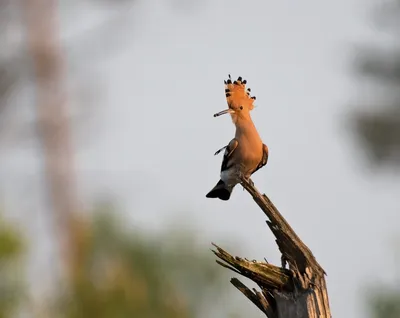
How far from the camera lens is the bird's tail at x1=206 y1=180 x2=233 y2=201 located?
773cm

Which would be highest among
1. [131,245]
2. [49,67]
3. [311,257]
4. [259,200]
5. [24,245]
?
[131,245]

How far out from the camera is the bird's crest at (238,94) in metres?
7.52

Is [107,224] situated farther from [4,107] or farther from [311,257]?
[311,257]

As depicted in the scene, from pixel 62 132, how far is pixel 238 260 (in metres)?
13.7

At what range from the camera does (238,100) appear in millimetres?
7512

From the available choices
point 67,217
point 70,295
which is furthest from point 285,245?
point 67,217

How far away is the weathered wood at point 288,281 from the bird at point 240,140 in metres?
1.41

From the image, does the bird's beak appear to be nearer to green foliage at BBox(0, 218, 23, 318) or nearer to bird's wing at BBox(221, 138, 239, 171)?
bird's wing at BBox(221, 138, 239, 171)

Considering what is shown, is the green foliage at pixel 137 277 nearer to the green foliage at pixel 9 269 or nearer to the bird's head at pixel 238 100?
the green foliage at pixel 9 269

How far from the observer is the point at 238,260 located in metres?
6.07

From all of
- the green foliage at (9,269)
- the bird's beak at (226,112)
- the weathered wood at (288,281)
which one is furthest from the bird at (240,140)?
the green foliage at (9,269)

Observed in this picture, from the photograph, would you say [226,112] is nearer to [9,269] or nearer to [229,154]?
[229,154]

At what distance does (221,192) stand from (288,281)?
1.82 m

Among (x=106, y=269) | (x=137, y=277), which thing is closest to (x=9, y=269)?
(x=106, y=269)
